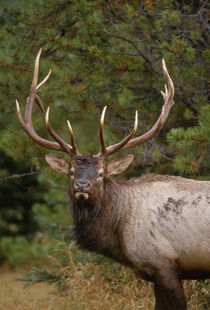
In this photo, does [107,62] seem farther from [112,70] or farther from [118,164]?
[118,164]

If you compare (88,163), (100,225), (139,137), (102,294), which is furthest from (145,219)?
(102,294)

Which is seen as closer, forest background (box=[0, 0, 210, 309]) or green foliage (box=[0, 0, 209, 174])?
forest background (box=[0, 0, 210, 309])

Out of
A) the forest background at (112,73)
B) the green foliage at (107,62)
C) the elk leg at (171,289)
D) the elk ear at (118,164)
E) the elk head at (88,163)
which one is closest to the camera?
the elk leg at (171,289)

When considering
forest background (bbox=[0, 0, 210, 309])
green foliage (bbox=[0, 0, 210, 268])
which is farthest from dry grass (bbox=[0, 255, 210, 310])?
green foliage (bbox=[0, 0, 210, 268])

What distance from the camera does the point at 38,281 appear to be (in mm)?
8688

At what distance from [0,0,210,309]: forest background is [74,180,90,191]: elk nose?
122 centimetres

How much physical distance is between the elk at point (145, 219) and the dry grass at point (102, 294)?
3.32 ft

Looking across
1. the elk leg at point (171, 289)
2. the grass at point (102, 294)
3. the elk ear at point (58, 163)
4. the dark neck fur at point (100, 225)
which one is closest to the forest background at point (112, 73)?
the grass at point (102, 294)

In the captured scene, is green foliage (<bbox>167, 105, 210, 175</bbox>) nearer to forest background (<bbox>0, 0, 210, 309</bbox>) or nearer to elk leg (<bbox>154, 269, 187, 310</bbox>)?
forest background (<bbox>0, 0, 210, 309</bbox>)

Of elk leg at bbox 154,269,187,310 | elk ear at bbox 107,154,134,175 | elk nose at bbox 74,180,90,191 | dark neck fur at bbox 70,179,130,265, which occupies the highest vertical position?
elk nose at bbox 74,180,90,191

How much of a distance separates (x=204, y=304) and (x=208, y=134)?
198 centimetres

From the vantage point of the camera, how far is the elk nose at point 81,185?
17.8 feet

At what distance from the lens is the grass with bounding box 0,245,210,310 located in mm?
6609

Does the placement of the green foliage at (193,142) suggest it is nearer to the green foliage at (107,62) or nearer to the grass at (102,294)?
the green foliage at (107,62)
